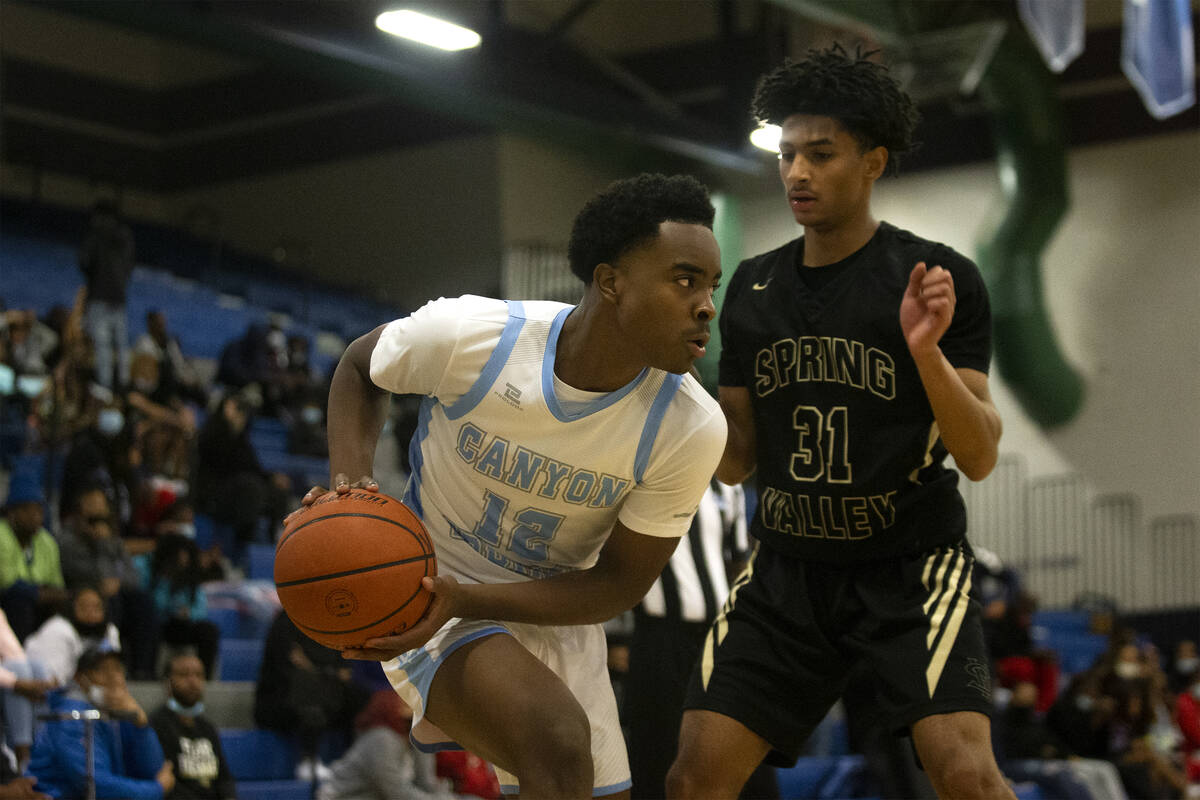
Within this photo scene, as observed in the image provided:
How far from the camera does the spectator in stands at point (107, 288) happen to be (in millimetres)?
11617

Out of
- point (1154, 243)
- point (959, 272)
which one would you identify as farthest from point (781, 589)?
point (1154, 243)

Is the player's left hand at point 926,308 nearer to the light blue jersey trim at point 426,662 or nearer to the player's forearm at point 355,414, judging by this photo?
the light blue jersey trim at point 426,662

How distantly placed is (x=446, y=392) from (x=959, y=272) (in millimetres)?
1310

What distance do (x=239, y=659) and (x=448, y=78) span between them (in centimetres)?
510

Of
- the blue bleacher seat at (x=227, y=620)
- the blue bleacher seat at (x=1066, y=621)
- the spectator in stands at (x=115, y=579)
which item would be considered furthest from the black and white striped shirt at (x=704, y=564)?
the blue bleacher seat at (x=1066, y=621)

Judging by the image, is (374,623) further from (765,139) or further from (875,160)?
(765,139)

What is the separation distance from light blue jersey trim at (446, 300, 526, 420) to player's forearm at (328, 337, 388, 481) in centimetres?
24

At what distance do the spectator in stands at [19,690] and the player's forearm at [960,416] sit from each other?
16.0 feet

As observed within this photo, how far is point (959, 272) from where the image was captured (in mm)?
3469

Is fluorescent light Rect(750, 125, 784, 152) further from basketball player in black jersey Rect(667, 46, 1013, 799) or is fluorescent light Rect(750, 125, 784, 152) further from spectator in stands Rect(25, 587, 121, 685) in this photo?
basketball player in black jersey Rect(667, 46, 1013, 799)

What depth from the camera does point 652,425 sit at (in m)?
3.42

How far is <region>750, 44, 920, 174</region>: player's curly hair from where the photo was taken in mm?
3533

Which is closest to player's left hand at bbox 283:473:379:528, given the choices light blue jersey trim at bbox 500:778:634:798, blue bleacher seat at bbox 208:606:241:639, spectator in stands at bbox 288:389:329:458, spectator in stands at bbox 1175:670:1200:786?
light blue jersey trim at bbox 500:778:634:798

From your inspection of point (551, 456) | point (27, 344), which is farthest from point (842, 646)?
point (27, 344)
